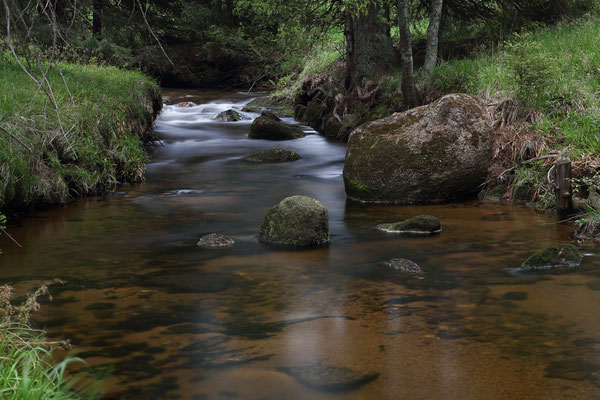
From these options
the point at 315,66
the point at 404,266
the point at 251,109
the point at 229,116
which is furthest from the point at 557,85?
the point at 251,109

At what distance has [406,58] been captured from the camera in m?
12.6

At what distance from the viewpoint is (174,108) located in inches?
832

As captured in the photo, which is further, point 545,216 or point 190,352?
point 545,216

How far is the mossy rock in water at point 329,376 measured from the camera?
149 inches

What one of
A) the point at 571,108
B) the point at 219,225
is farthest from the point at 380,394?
the point at 571,108

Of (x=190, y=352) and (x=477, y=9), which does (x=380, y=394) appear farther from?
(x=477, y=9)

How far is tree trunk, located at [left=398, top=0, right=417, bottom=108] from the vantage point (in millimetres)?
12570

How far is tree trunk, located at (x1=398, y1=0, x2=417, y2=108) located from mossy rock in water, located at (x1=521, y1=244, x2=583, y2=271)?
279 inches

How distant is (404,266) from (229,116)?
1409cm

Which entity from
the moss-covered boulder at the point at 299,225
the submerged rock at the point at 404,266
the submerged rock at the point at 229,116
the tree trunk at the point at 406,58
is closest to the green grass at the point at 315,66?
the submerged rock at the point at 229,116

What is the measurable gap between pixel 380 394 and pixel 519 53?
7.53 metres

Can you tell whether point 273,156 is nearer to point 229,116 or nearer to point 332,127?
point 332,127

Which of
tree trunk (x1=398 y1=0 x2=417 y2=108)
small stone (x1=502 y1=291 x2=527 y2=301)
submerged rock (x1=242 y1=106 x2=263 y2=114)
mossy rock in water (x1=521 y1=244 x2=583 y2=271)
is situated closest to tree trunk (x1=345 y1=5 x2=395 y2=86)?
tree trunk (x1=398 y1=0 x2=417 y2=108)

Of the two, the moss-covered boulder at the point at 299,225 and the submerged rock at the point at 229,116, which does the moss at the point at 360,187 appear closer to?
the moss-covered boulder at the point at 299,225
